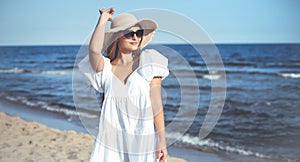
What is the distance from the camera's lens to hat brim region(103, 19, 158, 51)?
2250 mm

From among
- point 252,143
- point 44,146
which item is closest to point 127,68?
point 44,146

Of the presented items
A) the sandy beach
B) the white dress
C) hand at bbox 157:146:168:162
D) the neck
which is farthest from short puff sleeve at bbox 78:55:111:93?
the sandy beach

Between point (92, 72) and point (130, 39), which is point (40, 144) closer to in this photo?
point (92, 72)

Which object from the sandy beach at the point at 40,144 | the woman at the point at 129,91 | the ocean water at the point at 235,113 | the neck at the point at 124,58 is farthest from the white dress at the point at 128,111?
the sandy beach at the point at 40,144

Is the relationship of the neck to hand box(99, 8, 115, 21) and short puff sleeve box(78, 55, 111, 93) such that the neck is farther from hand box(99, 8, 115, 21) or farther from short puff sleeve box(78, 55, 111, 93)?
hand box(99, 8, 115, 21)

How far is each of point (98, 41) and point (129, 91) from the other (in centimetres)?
37

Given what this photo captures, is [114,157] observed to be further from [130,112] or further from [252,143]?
[252,143]

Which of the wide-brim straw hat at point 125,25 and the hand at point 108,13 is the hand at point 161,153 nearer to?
the wide-brim straw hat at point 125,25

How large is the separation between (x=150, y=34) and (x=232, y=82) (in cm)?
1493

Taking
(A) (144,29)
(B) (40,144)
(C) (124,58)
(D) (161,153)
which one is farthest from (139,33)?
(B) (40,144)

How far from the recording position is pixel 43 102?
11320 mm

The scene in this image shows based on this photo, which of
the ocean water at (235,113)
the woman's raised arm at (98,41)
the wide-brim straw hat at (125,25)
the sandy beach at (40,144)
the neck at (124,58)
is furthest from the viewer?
the sandy beach at (40,144)

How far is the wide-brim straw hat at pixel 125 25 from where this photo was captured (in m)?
2.25

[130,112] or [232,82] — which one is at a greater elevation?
[130,112]
